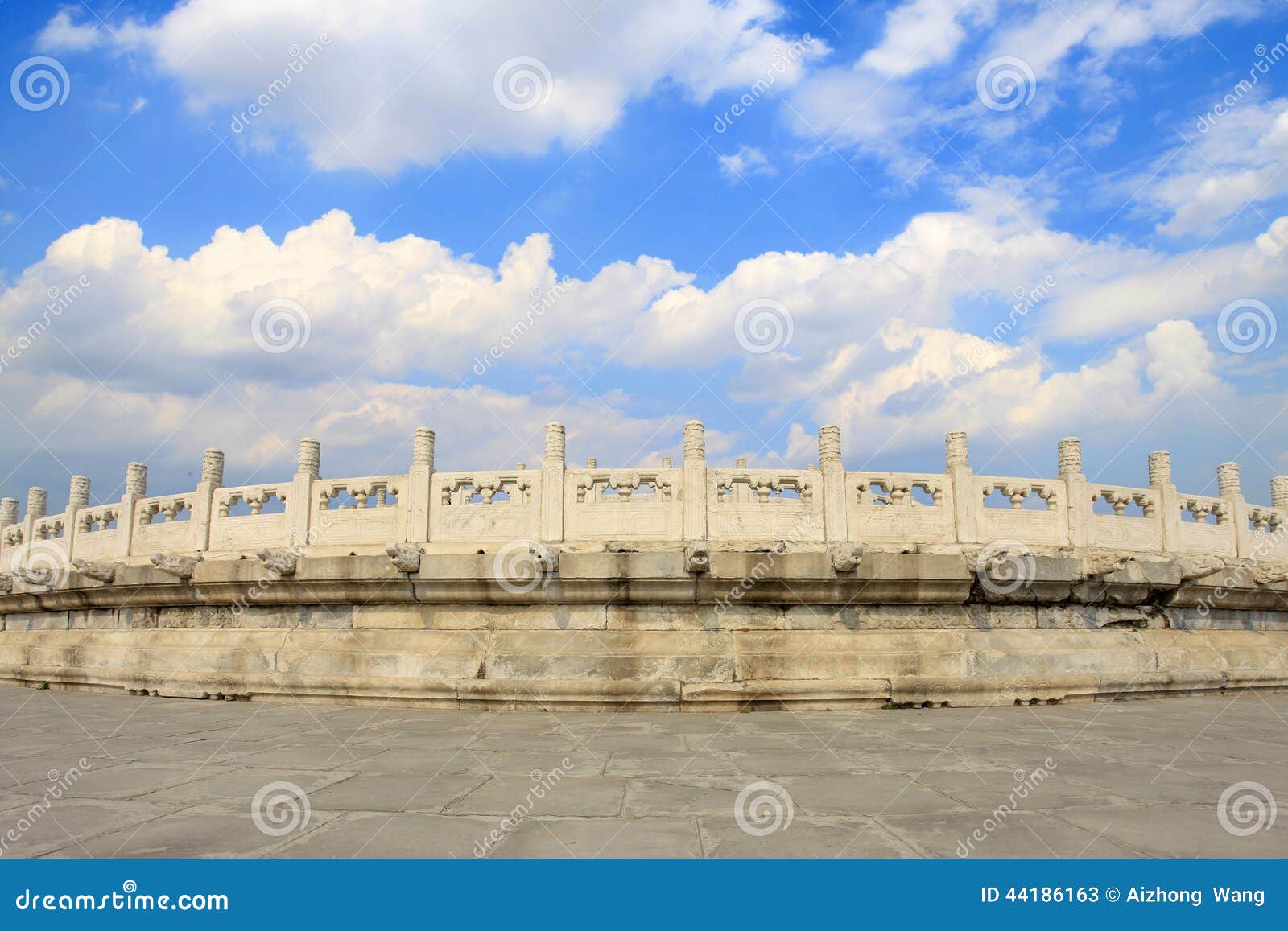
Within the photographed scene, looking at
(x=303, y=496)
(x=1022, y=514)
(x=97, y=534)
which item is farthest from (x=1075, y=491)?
(x=97, y=534)

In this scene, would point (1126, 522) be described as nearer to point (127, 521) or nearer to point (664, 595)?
point (664, 595)

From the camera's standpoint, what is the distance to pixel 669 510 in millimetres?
Answer: 9773

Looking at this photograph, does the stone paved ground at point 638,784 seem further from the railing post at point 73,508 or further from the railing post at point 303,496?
the railing post at point 73,508

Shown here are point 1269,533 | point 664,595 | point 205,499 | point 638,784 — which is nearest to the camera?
point 638,784

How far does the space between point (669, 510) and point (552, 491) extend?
5.09 ft

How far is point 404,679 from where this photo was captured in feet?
25.4

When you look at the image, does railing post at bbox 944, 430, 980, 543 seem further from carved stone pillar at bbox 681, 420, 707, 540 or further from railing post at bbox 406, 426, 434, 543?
railing post at bbox 406, 426, 434, 543

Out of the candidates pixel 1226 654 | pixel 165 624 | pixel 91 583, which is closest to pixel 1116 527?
pixel 1226 654

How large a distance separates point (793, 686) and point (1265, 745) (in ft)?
11.7

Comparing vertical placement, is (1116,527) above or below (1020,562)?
above

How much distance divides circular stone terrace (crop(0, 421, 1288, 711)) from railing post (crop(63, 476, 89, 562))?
1.23 meters

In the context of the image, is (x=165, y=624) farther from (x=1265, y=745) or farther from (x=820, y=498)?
(x=1265, y=745)

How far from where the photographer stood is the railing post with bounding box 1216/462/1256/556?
40.6 feet

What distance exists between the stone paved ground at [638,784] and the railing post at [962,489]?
375 centimetres
